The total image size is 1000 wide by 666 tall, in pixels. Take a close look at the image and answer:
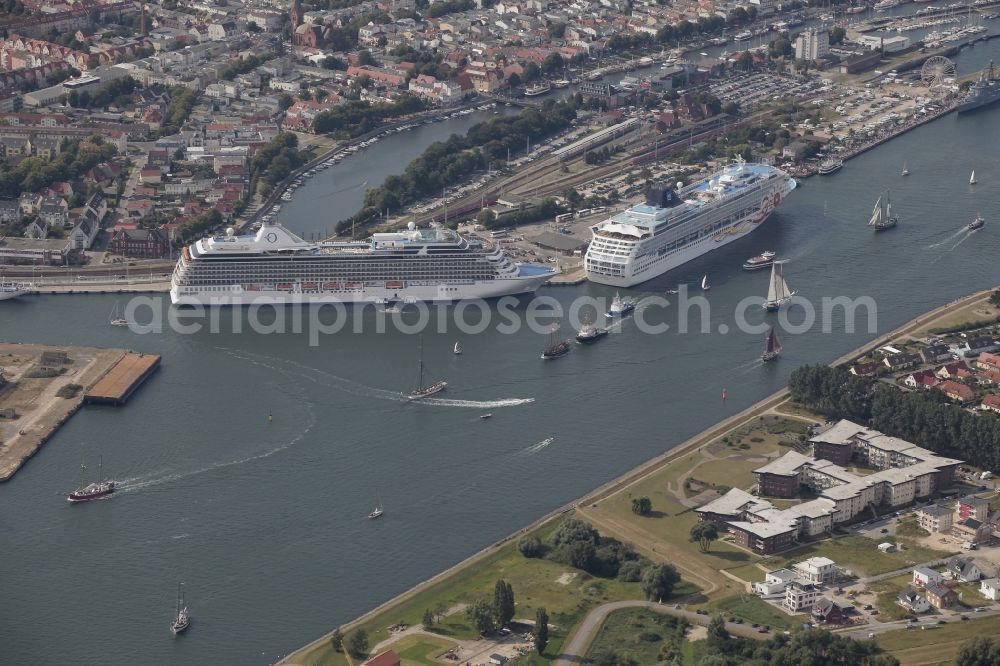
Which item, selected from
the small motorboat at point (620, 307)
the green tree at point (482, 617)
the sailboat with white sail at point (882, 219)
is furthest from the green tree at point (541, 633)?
the sailboat with white sail at point (882, 219)

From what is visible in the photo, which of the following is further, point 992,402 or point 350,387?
point 350,387

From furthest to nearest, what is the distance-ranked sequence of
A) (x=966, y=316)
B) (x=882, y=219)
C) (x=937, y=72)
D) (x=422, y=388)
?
1. (x=937, y=72)
2. (x=882, y=219)
3. (x=966, y=316)
4. (x=422, y=388)

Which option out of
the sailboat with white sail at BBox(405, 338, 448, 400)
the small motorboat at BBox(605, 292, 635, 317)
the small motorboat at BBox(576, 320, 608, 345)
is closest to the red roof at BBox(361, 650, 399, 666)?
Answer: the sailboat with white sail at BBox(405, 338, 448, 400)

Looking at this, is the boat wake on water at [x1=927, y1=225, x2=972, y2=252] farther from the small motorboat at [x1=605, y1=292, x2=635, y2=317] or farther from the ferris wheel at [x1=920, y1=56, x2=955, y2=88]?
the ferris wheel at [x1=920, y1=56, x2=955, y2=88]

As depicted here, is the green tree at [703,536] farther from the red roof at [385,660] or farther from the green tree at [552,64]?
the green tree at [552,64]

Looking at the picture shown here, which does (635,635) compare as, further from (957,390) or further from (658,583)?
(957,390)

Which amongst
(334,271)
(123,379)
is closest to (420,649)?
(123,379)
